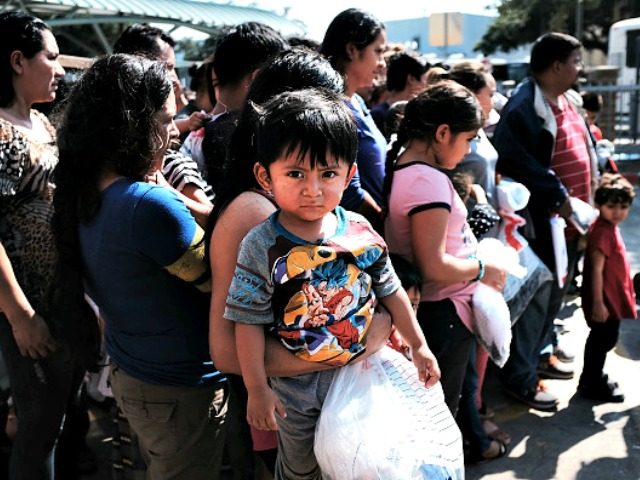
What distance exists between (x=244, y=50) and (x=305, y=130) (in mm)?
1105

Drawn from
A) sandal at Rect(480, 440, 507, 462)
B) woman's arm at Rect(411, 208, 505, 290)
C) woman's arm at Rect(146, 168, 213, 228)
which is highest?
woman's arm at Rect(146, 168, 213, 228)

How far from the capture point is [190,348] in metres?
2.04

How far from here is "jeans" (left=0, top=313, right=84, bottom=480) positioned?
2471 millimetres

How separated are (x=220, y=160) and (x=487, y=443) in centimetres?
187

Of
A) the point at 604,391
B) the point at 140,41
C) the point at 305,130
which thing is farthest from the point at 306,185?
the point at 604,391

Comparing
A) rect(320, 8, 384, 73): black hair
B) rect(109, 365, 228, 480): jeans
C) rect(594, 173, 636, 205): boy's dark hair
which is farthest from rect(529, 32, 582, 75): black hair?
rect(109, 365, 228, 480): jeans

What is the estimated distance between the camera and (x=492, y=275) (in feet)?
9.62

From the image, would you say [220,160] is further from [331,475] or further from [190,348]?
[331,475]

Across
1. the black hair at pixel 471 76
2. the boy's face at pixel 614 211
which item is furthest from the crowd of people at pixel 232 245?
the boy's face at pixel 614 211

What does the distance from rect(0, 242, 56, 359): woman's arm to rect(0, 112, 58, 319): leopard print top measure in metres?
0.12

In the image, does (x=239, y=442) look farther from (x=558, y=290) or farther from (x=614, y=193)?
(x=614, y=193)

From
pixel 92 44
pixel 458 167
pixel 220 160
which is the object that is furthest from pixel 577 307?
pixel 92 44

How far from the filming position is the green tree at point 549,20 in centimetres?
3909

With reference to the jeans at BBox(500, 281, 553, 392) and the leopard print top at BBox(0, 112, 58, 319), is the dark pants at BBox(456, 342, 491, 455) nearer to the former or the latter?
the jeans at BBox(500, 281, 553, 392)
